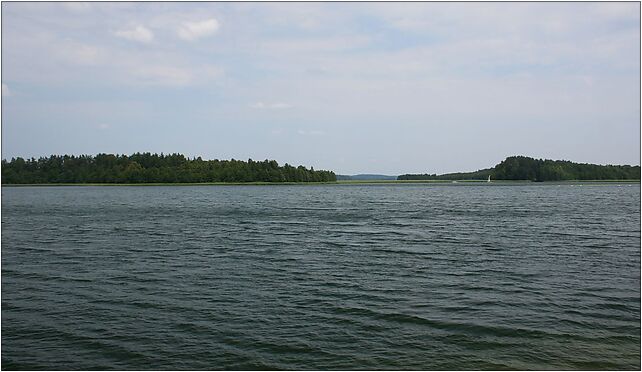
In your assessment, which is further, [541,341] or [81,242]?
[81,242]

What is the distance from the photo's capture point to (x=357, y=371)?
39.1ft

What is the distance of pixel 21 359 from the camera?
506 inches

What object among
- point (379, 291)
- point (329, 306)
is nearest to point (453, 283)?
point (379, 291)

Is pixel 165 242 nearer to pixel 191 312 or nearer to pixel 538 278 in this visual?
pixel 191 312

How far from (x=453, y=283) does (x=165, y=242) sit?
20751 mm

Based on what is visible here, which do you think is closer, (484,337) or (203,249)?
(484,337)

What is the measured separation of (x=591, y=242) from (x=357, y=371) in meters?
26.1

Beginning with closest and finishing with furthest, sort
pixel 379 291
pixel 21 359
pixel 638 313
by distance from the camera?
pixel 21 359 < pixel 638 313 < pixel 379 291

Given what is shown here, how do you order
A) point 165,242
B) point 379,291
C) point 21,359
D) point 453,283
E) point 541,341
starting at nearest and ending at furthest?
point 21,359, point 541,341, point 379,291, point 453,283, point 165,242

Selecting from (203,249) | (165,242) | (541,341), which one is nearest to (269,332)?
(541,341)

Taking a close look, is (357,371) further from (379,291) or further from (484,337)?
(379,291)

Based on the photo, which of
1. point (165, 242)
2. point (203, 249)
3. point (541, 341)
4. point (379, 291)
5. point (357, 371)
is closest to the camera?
point (357, 371)

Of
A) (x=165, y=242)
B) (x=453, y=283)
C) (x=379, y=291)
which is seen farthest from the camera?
(x=165, y=242)

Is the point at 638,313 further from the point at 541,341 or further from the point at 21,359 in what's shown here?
the point at 21,359
